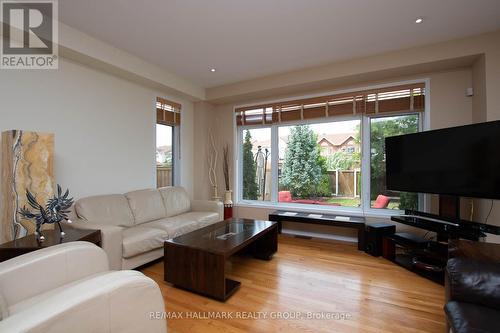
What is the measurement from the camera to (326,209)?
393 cm

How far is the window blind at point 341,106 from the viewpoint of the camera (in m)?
3.27

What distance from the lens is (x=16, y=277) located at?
49.9 inches

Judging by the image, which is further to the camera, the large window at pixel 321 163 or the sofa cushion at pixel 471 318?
the large window at pixel 321 163

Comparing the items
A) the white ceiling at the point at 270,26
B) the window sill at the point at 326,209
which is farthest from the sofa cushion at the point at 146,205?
the white ceiling at the point at 270,26

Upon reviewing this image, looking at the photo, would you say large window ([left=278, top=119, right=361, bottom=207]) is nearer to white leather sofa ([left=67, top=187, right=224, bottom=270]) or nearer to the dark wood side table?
white leather sofa ([left=67, top=187, right=224, bottom=270])

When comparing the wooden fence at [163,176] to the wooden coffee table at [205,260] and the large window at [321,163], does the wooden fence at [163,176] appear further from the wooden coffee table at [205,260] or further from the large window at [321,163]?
the large window at [321,163]

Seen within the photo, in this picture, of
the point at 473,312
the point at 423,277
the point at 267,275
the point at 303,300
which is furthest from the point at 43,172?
the point at 423,277

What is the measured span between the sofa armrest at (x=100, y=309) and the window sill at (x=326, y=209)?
10.4ft

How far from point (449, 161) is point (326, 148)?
1.72 metres

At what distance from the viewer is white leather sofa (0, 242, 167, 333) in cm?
85

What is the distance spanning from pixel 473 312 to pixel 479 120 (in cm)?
254

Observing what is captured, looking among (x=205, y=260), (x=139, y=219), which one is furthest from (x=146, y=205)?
(x=205, y=260)

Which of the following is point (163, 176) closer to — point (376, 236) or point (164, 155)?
point (164, 155)

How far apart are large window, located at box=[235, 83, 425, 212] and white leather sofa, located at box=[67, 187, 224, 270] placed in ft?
4.01
